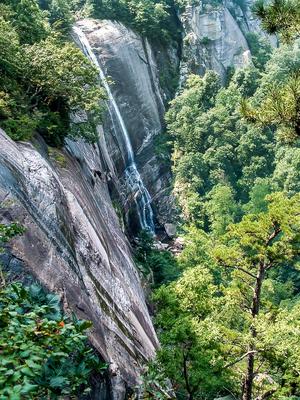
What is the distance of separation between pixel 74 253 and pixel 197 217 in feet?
69.2

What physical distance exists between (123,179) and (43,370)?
24376 mm

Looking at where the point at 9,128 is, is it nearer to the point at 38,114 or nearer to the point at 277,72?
the point at 38,114

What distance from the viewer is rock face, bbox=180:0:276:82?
3492 centimetres

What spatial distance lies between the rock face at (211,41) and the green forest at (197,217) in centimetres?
127

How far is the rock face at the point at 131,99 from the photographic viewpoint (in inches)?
1046

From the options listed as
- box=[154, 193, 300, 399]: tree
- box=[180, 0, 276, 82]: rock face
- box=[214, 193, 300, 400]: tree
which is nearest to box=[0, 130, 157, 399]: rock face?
box=[154, 193, 300, 399]: tree

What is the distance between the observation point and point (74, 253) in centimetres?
793

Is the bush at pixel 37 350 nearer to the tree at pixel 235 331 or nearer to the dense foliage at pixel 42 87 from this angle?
the tree at pixel 235 331

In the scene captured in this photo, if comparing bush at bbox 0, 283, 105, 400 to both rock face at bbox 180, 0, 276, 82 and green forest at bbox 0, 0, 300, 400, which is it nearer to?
green forest at bbox 0, 0, 300, 400

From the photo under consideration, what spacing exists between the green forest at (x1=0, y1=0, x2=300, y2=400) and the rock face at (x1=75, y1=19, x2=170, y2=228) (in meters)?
1.28

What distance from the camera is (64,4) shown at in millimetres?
25797

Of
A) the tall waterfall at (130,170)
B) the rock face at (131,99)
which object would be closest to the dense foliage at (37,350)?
the rock face at (131,99)

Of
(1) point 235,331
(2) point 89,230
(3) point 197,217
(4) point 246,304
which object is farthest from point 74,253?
(3) point 197,217

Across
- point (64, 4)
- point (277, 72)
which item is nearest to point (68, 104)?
point (64, 4)
